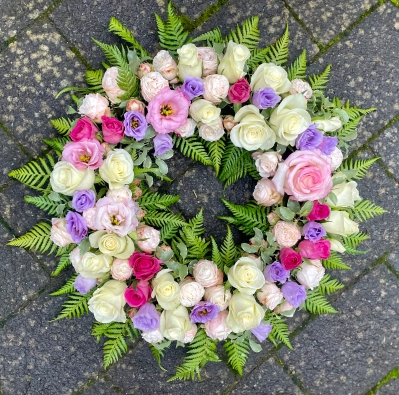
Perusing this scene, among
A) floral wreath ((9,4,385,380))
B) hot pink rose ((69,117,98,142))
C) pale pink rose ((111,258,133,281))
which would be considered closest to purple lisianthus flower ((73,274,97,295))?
floral wreath ((9,4,385,380))

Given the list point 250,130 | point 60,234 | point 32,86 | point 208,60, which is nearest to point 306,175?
point 250,130

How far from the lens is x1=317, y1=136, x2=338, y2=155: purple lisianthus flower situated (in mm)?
1824

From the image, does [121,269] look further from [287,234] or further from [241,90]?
[241,90]

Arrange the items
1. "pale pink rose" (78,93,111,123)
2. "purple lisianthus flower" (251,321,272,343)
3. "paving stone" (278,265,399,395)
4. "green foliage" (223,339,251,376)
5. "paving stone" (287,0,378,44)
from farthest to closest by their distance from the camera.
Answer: "paving stone" (278,265,399,395) < "paving stone" (287,0,378,44) < "green foliage" (223,339,251,376) < "purple lisianthus flower" (251,321,272,343) < "pale pink rose" (78,93,111,123)

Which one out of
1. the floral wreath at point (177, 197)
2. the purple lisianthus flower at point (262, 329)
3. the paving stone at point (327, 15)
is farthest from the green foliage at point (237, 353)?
the paving stone at point (327, 15)

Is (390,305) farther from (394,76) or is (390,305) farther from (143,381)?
(143,381)

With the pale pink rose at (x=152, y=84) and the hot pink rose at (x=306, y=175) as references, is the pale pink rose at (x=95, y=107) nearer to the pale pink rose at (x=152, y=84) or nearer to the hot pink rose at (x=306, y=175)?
the pale pink rose at (x=152, y=84)

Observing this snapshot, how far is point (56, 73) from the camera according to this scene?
2.04 metres

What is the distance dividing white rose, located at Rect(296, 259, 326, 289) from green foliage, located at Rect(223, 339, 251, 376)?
45cm

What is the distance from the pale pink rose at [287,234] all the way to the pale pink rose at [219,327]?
404mm

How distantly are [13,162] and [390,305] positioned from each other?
6.82 ft

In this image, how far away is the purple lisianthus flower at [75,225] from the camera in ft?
5.69

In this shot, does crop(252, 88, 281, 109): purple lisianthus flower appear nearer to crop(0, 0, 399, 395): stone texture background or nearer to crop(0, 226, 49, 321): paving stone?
crop(0, 0, 399, 395): stone texture background

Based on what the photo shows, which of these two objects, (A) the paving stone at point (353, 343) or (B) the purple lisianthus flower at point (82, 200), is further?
(A) the paving stone at point (353, 343)
